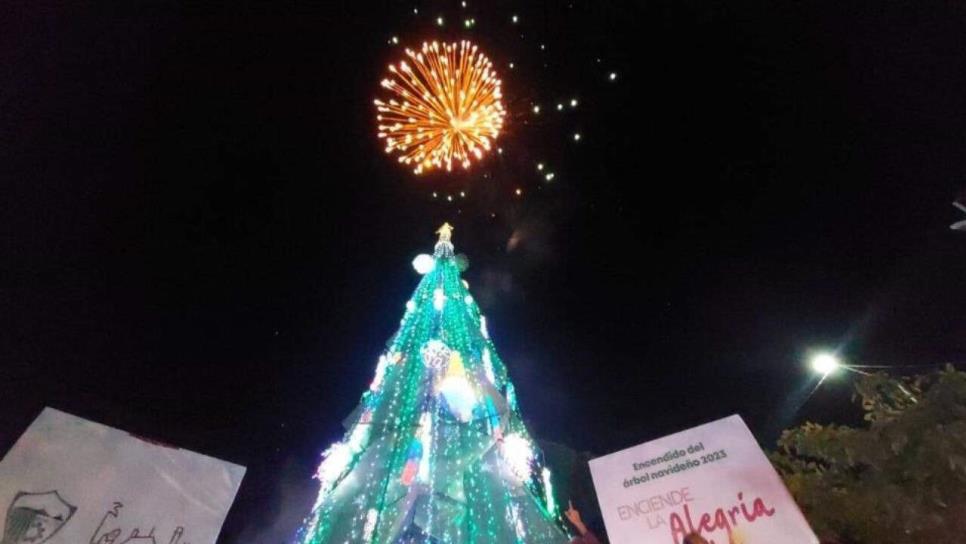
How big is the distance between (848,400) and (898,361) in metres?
2.24

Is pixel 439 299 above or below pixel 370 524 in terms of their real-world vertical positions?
above

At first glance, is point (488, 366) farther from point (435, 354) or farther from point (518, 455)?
point (518, 455)

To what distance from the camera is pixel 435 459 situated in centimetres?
724

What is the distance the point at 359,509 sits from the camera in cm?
680

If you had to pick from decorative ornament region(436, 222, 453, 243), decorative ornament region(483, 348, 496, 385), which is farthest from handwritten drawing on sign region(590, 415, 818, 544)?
decorative ornament region(436, 222, 453, 243)

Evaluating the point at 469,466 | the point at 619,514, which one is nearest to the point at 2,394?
the point at 469,466

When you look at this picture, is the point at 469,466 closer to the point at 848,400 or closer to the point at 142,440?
the point at 142,440

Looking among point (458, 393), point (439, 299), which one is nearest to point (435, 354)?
point (458, 393)

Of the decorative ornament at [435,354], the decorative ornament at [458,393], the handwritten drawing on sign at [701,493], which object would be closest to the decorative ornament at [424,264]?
the decorative ornament at [435,354]

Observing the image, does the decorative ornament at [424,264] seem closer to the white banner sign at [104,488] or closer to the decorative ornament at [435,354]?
the decorative ornament at [435,354]

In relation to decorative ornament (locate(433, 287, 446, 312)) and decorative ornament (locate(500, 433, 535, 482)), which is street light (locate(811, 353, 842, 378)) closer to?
decorative ornament (locate(500, 433, 535, 482))

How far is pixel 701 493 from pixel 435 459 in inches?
155

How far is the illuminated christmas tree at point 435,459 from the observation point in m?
6.66

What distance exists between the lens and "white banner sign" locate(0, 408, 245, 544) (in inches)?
146
